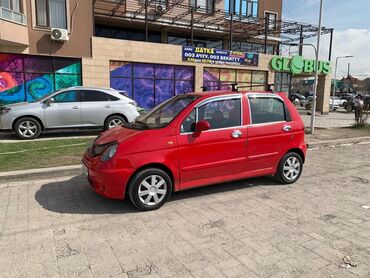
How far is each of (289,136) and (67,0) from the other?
50.0ft

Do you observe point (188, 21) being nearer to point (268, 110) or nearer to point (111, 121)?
point (111, 121)

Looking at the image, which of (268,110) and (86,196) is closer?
(86,196)

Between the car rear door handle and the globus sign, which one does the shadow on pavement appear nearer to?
the car rear door handle

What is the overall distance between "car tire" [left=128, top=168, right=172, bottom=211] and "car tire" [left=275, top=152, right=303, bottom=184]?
227 centimetres

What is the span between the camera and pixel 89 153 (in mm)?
5105

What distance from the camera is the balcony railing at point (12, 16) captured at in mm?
14575

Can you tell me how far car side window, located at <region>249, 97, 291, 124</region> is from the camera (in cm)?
564

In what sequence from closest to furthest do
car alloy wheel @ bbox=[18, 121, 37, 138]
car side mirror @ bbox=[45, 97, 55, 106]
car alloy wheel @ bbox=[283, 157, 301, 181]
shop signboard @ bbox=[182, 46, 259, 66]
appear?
car alloy wheel @ bbox=[283, 157, 301, 181]
car alloy wheel @ bbox=[18, 121, 37, 138]
car side mirror @ bbox=[45, 97, 55, 106]
shop signboard @ bbox=[182, 46, 259, 66]

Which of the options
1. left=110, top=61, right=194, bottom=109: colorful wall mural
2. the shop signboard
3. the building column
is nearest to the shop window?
left=110, top=61, right=194, bottom=109: colorful wall mural

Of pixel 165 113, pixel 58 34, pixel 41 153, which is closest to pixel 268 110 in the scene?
pixel 165 113

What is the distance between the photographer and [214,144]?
16.8ft

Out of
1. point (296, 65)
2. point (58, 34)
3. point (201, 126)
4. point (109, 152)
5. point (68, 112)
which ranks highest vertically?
point (58, 34)

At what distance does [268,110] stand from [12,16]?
14177 mm

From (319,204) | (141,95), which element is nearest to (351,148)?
(319,204)
